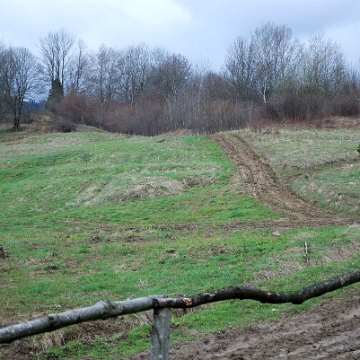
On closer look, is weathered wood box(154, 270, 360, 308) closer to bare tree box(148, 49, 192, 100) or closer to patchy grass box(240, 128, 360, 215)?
patchy grass box(240, 128, 360, 215)

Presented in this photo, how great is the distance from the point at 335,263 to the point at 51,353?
6106mm

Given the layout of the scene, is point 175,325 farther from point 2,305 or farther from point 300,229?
point 300,229

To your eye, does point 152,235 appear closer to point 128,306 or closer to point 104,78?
point 128,306

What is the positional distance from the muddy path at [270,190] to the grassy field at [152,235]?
2.14 feet

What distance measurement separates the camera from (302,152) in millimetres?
29203

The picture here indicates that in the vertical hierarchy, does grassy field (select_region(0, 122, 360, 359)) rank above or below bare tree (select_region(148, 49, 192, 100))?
below

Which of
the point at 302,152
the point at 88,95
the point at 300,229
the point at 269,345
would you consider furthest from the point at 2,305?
the point at 88,95

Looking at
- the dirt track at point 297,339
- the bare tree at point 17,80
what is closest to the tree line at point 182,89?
the bare tree at point 17,80

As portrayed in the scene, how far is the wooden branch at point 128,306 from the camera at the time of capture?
136 inches

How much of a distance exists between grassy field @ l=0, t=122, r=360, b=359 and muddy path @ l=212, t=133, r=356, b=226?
651mm

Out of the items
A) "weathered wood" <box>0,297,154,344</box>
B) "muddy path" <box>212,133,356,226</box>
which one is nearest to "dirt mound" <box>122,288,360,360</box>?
"weathered wood" <box>0,297,154,344</box>

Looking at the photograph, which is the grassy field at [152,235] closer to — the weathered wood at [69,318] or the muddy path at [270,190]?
the muddy path at [270,190]

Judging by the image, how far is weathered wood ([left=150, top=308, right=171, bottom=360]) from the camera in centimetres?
398

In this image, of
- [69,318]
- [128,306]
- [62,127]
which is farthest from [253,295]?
[62,127]
